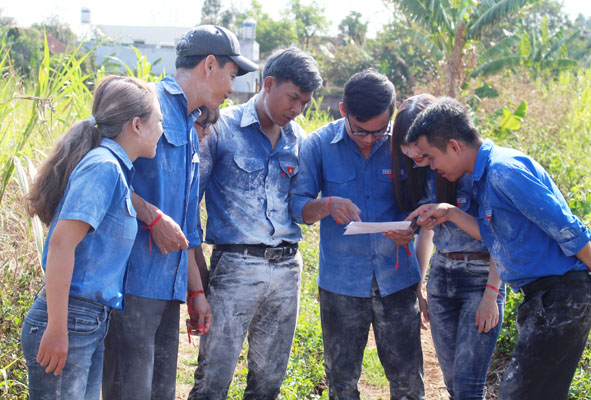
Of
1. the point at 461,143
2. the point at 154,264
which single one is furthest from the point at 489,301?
the point at 154,264

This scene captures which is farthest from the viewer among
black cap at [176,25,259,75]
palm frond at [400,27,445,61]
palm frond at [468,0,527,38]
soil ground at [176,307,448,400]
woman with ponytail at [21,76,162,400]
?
palm frond at [400,27,445,61]

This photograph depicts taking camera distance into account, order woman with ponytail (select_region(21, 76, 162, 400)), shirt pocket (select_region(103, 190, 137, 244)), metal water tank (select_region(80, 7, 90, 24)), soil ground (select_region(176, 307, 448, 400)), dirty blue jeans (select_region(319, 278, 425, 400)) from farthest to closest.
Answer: metal water tank (select_region(80, 7, 90, 24)) → soil ground (select_region(176, 307, 448, 400)) → dirty blue jeans (select_region(319, 278, 425, 400)) → shirt pocket (select_region(103, 190, 137, 244)) → woman with ponytail (select_region(21, 76, 162, 400))

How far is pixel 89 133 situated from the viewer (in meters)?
2.28

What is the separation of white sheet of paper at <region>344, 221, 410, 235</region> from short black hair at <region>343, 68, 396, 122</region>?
57cm

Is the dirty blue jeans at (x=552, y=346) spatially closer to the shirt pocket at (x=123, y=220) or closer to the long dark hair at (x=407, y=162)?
the long dark hair at (x=407, y=162)

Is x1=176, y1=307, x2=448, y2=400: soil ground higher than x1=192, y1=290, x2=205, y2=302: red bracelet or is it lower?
lower

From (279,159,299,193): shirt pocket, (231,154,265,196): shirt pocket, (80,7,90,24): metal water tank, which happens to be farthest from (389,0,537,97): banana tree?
(80,7,90,24): metal water tank

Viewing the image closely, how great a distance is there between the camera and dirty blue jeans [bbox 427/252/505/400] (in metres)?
2.90

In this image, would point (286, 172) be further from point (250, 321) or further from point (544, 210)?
point (544, 210)

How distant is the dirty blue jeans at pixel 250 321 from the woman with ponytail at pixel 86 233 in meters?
0.76

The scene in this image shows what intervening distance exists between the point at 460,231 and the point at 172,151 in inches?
58.9

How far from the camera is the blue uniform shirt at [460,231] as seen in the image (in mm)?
2988

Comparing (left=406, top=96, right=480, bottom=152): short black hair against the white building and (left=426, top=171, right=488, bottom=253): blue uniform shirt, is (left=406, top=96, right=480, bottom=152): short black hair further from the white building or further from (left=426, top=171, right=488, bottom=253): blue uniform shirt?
the white building

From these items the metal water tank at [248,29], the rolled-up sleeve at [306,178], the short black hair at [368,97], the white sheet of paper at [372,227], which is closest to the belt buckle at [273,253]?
the rolled-up sleeve at [306,178]
